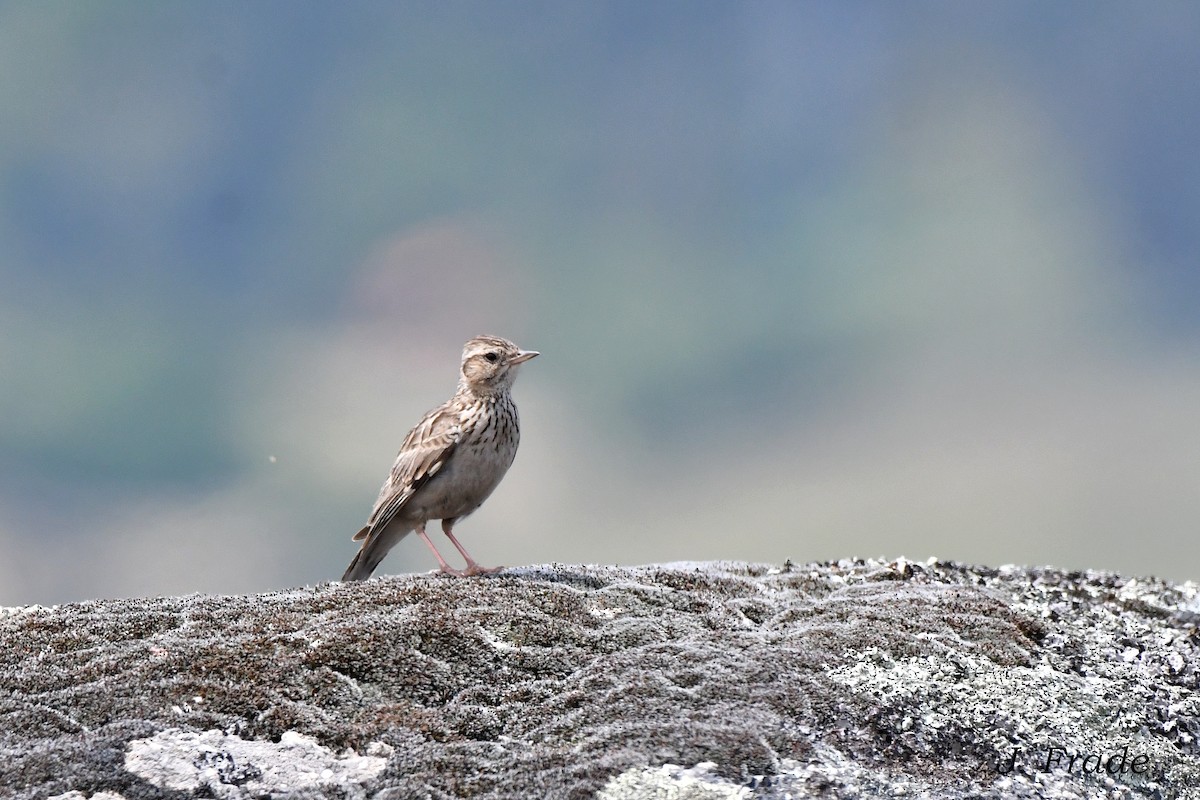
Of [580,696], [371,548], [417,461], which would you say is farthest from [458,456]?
[580,696]

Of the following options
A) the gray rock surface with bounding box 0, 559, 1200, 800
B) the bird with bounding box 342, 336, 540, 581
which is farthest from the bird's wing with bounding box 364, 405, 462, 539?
the gray rock surface with bounding box 0, 559, 1200, 800

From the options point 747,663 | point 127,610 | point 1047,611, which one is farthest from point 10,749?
A: point 1047,611

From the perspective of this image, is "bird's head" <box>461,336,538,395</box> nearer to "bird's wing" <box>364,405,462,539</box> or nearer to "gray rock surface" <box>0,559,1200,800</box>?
"bird's wing" <box>364,405,462,539</box>

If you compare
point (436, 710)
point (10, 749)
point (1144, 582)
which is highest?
point (1144, 582)

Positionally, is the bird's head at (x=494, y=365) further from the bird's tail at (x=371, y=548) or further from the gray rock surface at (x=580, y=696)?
the gray rock surface at (x=580, y=696)

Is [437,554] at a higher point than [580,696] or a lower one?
higher

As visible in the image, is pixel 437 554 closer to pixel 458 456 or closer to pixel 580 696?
pixel 458 456

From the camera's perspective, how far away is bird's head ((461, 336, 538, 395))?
9.73 metres

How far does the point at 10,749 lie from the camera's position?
251 inches

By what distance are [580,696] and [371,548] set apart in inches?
143

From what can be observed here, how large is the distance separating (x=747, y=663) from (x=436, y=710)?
1.97m

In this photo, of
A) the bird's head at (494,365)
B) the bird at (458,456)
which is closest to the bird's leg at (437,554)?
the bird at (458,456)

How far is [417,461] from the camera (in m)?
9.57

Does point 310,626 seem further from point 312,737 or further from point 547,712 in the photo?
point 547,712
